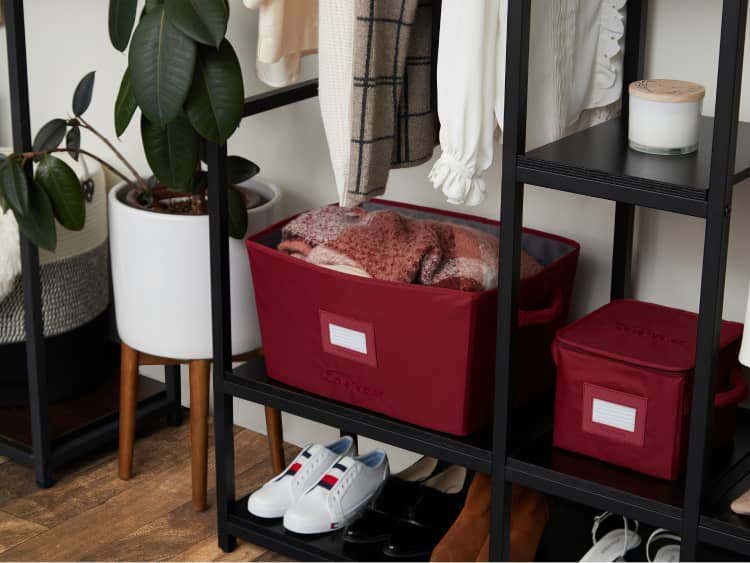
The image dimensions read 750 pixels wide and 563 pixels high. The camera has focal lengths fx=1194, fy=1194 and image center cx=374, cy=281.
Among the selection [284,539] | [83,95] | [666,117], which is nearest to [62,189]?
[83,95]

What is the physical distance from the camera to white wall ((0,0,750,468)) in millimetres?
1846

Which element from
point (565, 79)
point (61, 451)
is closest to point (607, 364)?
point (565, 79)

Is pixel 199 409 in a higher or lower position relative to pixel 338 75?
lower

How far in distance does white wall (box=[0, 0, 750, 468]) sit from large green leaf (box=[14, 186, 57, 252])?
1.57 feet

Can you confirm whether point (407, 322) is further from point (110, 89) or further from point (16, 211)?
point (110, 89)

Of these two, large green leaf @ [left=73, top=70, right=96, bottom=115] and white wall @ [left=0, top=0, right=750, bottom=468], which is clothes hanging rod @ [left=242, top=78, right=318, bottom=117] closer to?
white wall @ [left=0, top=0, right=750, bottom=468]

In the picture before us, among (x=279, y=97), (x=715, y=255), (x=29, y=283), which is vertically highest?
(x=279, y=97)

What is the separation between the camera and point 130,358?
7.59ft

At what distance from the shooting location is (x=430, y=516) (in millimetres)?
2033

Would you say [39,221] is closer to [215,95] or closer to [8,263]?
[8,263]

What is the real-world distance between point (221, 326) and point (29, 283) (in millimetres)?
462

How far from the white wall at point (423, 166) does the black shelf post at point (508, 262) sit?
0.43 ft

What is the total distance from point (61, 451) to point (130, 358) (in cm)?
26

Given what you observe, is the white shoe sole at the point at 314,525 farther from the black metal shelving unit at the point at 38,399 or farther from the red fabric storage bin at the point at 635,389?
the black metal shelving unit at the point at 38,399
